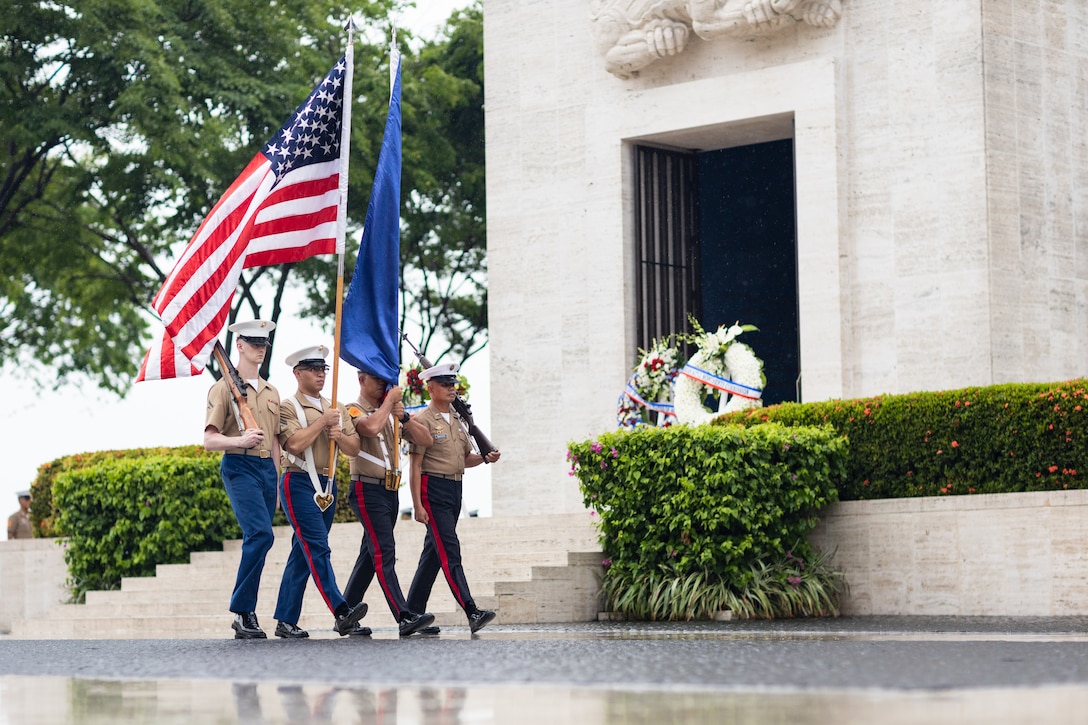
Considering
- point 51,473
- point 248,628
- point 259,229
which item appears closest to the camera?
point 248,628

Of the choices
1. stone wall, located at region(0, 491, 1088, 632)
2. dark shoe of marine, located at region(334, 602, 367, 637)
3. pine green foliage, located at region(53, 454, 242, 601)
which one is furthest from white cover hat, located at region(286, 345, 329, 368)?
pine green foliage, located at region(53, 454, 242, 601)

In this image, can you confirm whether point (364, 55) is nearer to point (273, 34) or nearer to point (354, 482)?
point (273, 34)

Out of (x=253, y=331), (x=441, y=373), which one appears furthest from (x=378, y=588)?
(x=253, y=331)

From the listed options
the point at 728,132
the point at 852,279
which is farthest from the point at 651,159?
the point at 852,279

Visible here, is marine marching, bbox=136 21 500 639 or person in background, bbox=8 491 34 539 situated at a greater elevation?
marine marching, bbox=136 21 500 639

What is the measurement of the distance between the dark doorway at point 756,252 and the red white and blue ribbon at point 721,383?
11.0ft

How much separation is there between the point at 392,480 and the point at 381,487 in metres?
0.09

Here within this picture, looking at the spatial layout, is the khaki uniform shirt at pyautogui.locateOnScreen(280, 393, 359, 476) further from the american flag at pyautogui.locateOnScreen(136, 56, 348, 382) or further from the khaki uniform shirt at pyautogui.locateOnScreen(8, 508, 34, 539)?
the khaki uniform shirt at pyautogui.locateOnScreen(8, 508, 34, 539)

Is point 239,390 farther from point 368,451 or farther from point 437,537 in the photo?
point 437,537

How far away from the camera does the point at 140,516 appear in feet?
64.3

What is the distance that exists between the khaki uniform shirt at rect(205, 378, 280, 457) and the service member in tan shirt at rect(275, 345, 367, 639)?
0.08 meters

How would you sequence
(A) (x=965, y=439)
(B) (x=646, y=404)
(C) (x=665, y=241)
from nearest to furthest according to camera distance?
(A) (x=965, y=439)
(B) (x=646, y=404)
(C) (x=665, y=241)

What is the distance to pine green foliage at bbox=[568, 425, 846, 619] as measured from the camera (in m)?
15.1

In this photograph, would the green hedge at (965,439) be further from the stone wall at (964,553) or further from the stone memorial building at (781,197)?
the stone memorial building at (781,197)
